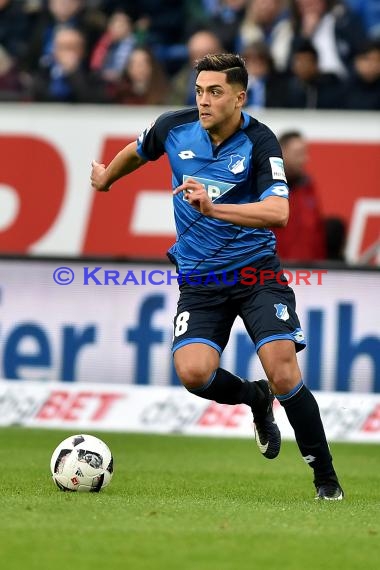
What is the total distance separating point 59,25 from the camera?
54.5 feet

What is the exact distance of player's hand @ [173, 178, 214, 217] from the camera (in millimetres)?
6867

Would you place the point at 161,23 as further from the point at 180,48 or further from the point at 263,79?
the point at 263,79

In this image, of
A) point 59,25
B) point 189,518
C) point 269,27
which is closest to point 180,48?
point 269,27

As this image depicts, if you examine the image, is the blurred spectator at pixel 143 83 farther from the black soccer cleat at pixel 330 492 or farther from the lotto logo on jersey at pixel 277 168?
the black soccer cleat at pixel 330 492

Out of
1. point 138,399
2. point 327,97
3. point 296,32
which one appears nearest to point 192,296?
point 138,399

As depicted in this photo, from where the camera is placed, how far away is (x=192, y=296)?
7703 millimetres

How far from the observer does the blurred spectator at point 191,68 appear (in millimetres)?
15109

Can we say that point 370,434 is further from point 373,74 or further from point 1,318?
point 373,74

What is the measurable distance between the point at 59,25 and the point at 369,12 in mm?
4031

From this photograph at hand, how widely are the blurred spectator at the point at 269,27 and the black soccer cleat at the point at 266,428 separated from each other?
27.4 ft

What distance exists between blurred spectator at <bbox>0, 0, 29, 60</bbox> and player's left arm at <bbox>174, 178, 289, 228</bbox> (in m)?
10.7

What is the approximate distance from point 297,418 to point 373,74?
8.20 meters

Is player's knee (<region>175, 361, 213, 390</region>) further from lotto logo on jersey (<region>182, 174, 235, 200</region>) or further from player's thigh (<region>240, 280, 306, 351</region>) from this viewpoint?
lotto logo on jersey (<region>182, 174, 235, 200</region>)

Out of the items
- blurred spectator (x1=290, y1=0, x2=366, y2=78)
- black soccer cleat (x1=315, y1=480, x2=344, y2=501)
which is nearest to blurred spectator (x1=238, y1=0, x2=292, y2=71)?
blurred spectator (x1=290, y1=0, x2=366, y2=78)
